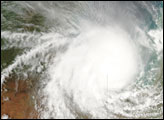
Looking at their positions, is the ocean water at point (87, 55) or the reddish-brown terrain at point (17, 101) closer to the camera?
the reddish-brown terrain at point (17, 101)

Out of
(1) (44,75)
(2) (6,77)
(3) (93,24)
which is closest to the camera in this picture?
(2) (6,77)

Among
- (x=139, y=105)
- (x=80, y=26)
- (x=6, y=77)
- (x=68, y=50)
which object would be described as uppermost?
(x=80, y=26)

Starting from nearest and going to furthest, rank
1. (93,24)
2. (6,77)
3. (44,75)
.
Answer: (6,77) < (44,75) < (93,24)

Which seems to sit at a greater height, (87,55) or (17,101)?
(87,55)

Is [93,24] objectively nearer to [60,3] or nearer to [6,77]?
[60,3]

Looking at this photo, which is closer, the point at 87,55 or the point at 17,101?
the point at 17,101

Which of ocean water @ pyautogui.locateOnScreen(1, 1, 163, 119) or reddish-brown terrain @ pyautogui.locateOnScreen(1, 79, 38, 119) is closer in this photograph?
reddish-brown terrain @ pyautogui.locateOnScreen(1, 79, 38, 119)

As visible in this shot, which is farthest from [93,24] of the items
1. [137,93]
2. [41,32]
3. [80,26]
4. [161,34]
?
[137,93]

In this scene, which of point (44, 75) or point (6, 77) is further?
point (44, 75)
